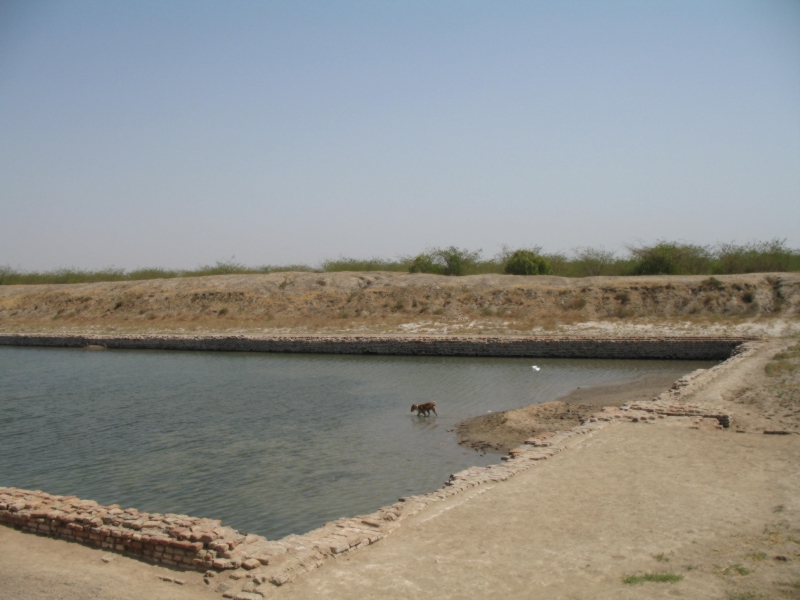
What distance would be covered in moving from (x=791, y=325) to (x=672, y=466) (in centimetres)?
2306

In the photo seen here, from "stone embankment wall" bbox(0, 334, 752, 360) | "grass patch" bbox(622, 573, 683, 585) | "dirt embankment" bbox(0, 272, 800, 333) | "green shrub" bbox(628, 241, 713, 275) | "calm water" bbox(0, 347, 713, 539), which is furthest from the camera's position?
"green shrub" bbox(628, 241, 713, 275)

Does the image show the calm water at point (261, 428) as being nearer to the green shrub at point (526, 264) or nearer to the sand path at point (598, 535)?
the sand path at point (598, 535)

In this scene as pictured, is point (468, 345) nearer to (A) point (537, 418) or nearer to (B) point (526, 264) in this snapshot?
(A) point (537, 418)

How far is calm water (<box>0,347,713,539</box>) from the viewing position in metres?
10.3

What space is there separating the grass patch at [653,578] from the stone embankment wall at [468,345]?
21.2 m

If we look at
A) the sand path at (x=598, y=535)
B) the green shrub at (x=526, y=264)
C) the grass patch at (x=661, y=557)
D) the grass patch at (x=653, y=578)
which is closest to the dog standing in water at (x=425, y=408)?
the sand path at (x=598, y=535)

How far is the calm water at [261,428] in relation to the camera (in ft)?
33.7

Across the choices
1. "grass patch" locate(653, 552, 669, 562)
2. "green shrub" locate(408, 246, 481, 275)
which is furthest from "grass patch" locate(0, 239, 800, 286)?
"grass patch" locate(653, 552, 669, 562)

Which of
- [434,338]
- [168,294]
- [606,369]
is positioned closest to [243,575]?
[606,369]

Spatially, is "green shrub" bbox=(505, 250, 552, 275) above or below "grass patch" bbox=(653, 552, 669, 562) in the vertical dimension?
above

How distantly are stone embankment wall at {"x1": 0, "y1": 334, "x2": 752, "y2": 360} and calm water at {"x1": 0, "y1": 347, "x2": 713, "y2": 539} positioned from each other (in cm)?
102

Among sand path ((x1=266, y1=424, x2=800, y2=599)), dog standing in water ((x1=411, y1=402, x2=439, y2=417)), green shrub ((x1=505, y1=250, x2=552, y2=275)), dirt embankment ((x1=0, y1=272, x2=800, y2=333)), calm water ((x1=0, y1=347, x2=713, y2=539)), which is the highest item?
green shrub ((x1=505, y1=250, x2=552, y2=275))

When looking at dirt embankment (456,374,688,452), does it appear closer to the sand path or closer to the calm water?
the calm water

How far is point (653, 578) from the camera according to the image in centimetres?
598
